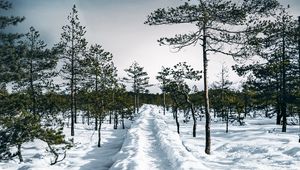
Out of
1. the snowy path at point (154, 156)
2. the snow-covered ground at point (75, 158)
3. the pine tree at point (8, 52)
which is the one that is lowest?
the snow-covered ground at point (75, 158)

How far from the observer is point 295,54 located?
34562 mm

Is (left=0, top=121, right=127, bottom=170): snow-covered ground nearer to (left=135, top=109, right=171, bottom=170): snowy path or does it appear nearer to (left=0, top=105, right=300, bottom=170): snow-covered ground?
(left=0, top=105, right=300, bottom=170): snow-covered ground

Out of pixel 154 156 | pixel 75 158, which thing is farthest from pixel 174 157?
pixel 75 158

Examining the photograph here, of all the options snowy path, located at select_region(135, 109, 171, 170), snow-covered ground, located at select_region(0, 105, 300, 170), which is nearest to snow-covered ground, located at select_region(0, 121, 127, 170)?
snow-covered ground, located at select_region(0, 105, 300, 170)

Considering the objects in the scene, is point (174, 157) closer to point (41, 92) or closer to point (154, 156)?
point (154, 156)

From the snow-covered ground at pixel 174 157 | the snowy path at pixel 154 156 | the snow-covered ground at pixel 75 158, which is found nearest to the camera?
the snow-covered ground at pixel 174 157

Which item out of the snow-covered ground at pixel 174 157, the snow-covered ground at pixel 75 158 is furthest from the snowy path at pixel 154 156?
the snow-covered ground at pixel 75 158

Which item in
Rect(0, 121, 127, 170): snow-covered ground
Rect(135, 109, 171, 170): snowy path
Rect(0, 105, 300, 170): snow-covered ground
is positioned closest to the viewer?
Rect(0, 105, 300, 170): snow-covered ground

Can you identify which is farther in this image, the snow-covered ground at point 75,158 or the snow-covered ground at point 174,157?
the snow-covered ground at point 75,158

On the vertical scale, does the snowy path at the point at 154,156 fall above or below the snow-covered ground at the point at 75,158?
above

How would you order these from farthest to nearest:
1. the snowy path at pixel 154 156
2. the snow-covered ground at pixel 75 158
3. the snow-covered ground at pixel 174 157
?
the snow-covered ground at pixel 75 158 → the snowy path at pixel 154 156 → the snow-covered ground at pixel 174 157

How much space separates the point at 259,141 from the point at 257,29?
1067cm

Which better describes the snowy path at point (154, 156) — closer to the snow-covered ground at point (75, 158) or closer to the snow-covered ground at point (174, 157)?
the snow-covered ground at point (174, 157)

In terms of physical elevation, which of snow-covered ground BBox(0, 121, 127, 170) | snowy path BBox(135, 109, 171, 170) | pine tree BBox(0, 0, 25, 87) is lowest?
snow-covered ground BBox(0, 121, 127, 170)
